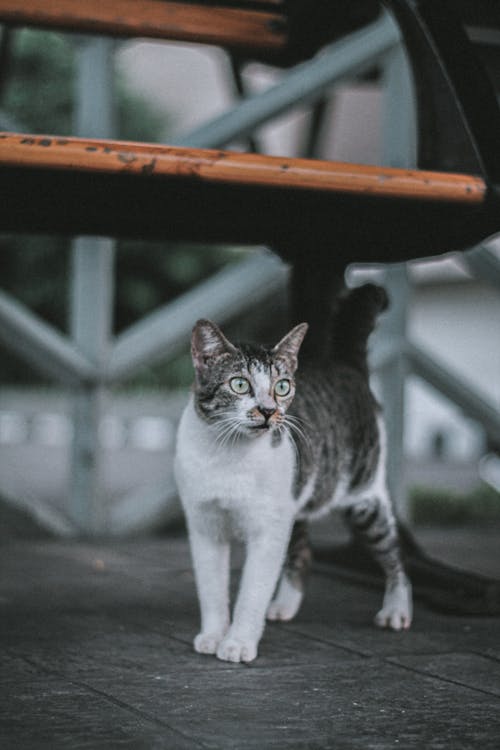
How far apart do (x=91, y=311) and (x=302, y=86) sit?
1332 millimetres

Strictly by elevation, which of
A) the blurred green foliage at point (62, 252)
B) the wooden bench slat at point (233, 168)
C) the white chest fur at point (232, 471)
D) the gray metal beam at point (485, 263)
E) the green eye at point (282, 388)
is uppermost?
the wooden bench slat at point (233, 168)

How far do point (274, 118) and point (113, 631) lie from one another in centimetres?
266

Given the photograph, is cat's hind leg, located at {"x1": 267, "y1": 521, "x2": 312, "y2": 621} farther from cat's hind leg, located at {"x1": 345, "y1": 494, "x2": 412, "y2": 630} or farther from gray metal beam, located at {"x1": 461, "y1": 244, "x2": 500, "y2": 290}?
gray metal beam, located at {"x1": 461, "y1": 244, "x2": 500, "y2": 290}

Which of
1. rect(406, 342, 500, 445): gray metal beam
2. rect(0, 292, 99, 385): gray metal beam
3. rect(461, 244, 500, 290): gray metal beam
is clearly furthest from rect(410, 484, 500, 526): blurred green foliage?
rect(0, 292, 99, 385): gray metal beam

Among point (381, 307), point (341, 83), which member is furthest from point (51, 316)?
point (381, 307)

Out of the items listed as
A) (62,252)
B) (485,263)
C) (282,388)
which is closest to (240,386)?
(282,388)

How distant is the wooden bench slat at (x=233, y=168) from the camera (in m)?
2.42

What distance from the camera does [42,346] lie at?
4586 millimetres

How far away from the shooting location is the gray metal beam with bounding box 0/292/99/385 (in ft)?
15.0

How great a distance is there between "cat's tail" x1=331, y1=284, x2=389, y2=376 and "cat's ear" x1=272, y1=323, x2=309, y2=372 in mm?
589

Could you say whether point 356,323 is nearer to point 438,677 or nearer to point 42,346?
point 438,677

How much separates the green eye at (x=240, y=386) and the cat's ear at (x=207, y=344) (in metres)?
0.09

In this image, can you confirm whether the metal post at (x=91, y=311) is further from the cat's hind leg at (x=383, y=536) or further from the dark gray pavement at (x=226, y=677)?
the cat's hind leg at (x=383, y=536)

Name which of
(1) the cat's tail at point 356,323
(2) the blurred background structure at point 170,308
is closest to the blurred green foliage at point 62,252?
(2) the blurred background structure at point 170,308
